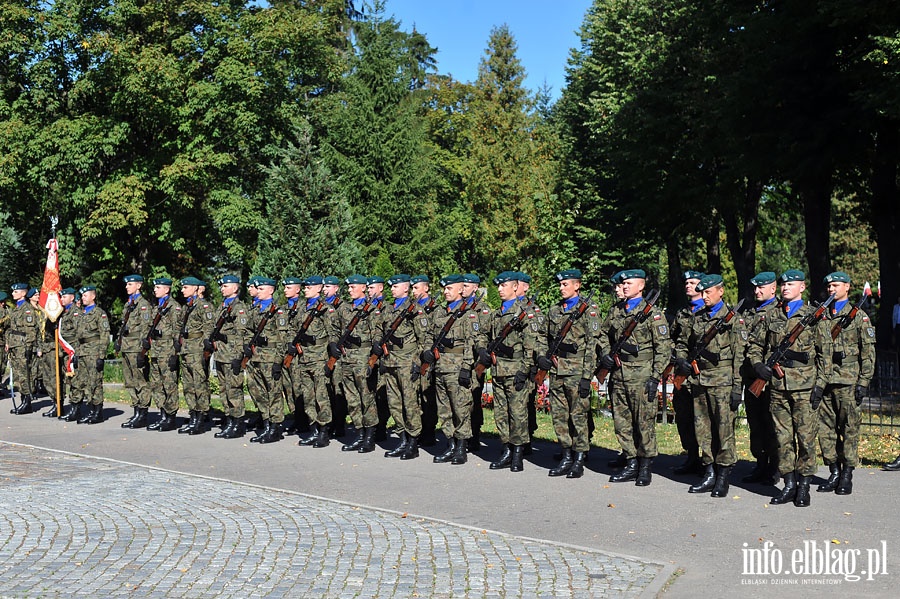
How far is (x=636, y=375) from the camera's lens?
9.97 metres

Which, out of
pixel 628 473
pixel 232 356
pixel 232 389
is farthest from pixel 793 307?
pixel 232 389

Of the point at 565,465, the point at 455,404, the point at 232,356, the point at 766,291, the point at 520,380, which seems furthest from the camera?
the point at 232,356

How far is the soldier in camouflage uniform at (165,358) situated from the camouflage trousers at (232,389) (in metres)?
1.12

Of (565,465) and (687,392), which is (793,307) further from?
(565,465)

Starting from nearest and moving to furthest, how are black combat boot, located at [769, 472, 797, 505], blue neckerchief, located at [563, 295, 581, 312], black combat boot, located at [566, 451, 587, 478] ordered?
black combat boot, located at [769, 472, 797, 505] → black combat boot, located at [566, 451, 587, 478] → blue neckerchief, located at [563, 295, 581, 312]

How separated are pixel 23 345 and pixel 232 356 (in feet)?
20.1

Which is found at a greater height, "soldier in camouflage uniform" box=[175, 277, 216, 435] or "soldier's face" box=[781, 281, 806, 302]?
"soldier's face" box=[781, 281, 806, 302]

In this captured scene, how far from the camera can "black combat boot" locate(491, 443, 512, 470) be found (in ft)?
36.0

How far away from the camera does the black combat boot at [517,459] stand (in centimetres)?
1081

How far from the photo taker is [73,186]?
99.7 feet

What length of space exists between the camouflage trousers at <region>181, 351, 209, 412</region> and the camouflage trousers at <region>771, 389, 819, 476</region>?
8.08m

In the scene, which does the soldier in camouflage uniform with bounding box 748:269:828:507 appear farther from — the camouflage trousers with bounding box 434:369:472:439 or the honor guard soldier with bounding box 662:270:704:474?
the camouflage trousers with bounding box 434:369:472:439

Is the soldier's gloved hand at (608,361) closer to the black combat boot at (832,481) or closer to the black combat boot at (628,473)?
the black combat boot at (628,473)

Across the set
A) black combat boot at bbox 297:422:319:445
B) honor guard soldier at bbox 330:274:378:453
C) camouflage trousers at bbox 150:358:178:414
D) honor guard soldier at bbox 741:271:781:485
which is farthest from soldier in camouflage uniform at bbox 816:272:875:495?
camouflage trousers at bbox 150:358:178:414
